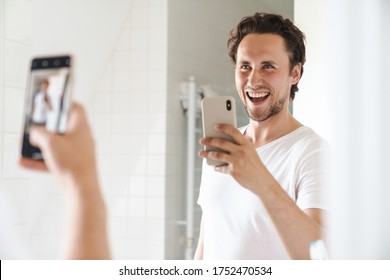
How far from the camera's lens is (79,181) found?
625 millimetres

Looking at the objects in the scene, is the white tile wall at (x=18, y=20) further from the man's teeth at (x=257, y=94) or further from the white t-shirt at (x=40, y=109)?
the man's teeth at (x=257, y=94)

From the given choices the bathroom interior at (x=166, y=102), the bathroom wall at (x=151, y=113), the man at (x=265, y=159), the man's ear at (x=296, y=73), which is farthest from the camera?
the bathroom wall at (x=151, y=113)

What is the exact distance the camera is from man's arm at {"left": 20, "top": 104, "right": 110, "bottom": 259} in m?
0.62

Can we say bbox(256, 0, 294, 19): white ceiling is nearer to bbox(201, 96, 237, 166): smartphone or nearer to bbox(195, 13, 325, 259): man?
bbox(195, 13, 325, 259): man

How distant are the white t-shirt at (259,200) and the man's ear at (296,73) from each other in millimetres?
86

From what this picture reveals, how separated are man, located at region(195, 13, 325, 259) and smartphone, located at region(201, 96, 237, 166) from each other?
16 mm

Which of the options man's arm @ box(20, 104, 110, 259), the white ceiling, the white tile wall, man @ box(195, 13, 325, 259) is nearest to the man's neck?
man @ box(195, 13, 325, 259)

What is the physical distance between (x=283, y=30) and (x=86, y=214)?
0.44 meters

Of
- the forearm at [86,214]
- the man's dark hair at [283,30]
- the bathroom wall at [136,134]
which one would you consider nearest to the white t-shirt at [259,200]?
the man's dark hair at [283,30]

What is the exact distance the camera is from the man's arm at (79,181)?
62 centimetres
